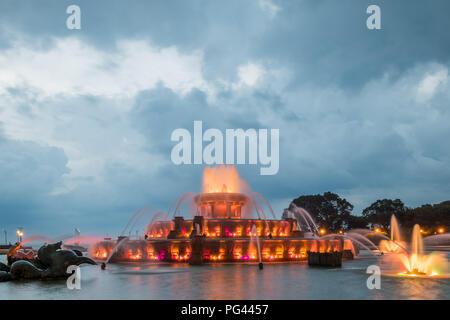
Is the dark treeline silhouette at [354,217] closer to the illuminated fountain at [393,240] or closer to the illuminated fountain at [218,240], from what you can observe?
the illuminated fountain at [393,240]

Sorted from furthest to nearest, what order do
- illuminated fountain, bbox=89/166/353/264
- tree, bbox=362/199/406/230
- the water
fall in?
tree, bbox=362/199/406/230
illuminated fountain, bbox=89/166/353/264
the water

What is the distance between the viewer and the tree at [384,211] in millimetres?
101750

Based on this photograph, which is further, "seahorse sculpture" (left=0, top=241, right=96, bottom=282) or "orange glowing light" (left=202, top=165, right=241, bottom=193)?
"orange glowing light" (left=202, top=165, right=241, bottom=193)

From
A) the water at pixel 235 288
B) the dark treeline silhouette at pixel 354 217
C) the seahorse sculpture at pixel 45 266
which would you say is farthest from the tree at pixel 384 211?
the seahorse sculpture at pixel 45 266

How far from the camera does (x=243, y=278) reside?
20.7 meters

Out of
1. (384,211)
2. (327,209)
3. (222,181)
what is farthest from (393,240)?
(222,181)

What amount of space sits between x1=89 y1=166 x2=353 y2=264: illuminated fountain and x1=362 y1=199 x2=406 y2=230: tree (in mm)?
65116

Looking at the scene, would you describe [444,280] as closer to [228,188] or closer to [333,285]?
[333,285]

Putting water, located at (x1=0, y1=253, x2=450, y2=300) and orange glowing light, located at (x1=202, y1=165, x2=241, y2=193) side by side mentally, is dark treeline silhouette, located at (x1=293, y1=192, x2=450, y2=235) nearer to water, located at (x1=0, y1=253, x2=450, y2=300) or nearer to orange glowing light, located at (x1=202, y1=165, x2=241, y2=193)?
orange glowing light, located at (x1=202, y1=165, x2=241, y2=193)

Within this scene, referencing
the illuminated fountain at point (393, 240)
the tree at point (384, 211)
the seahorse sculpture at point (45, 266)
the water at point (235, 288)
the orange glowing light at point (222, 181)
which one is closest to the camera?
A: the water at point (235, 288)

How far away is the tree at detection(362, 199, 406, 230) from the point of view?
102 m

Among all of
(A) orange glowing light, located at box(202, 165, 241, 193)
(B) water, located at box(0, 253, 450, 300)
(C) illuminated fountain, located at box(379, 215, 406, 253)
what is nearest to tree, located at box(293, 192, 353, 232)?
(C) illuminated fountain, located at box(379, 215, 406, 253)
